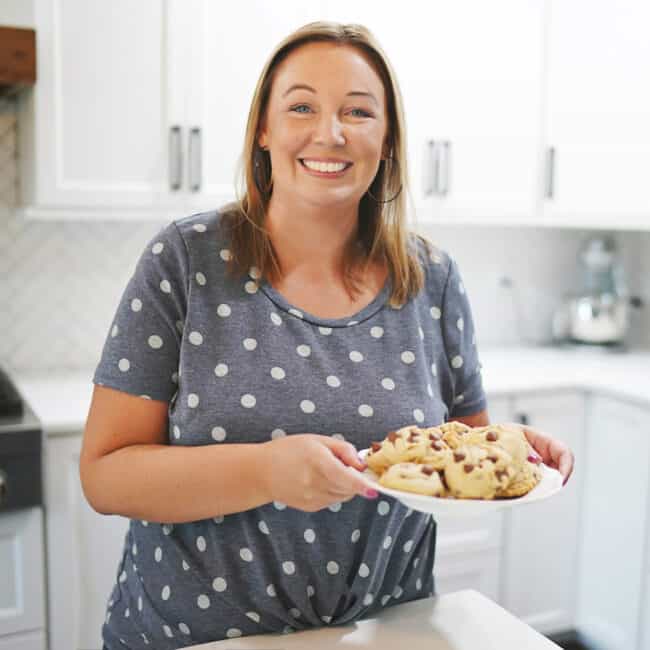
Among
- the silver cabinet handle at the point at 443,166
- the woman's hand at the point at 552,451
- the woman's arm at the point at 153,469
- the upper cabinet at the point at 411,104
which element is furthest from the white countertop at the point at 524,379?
Answer: the woman's hand at the point at 552,451

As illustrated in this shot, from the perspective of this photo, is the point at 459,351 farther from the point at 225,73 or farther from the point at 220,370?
the point at 225,73

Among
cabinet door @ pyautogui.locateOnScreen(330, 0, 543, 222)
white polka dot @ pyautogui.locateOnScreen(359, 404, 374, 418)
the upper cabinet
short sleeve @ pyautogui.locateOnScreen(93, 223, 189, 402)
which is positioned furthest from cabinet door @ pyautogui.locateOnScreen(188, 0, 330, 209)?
white polka dot @ pyautogui.locateOnScreen(359, 404, 374, 418)

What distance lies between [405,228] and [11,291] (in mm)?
1396

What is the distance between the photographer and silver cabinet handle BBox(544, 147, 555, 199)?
2.65 meters

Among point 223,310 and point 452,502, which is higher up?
point 223,310

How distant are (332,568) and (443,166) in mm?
1619

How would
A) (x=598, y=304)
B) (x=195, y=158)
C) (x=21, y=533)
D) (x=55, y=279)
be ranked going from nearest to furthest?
(x=21, y=533) < (x=195, y=158) < (x=55, y=279) < (x=598, y=304)

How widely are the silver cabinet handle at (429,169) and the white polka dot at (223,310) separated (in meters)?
1.46

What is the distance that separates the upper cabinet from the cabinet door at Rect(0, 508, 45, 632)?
0.73m

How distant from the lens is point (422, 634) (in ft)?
3.51

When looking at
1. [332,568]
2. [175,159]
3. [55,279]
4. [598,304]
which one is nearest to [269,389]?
[332,568]

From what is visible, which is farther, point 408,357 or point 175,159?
point 175,159

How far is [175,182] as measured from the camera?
2139 mm

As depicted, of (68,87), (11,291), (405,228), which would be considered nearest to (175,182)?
(68,87)
